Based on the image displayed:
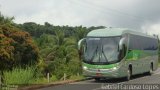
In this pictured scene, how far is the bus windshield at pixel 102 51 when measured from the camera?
25188 mm

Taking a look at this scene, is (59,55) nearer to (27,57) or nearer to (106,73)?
(27,57)

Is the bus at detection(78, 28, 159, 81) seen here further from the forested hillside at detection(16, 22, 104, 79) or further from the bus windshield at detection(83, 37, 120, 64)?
the forested hillside at detection(16, 22, 104, 79)

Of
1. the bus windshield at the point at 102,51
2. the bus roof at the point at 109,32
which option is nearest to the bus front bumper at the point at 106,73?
the bus windshield at the point at 102,51

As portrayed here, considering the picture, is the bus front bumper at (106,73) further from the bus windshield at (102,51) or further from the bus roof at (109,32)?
the bus roof at (109,32)

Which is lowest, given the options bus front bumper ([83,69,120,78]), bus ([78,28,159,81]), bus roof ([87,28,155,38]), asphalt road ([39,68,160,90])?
asphalt road ([39,68,160,90])

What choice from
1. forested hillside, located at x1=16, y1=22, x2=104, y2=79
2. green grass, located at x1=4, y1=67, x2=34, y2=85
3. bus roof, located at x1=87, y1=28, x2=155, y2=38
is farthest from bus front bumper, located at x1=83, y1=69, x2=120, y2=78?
forested hillside, located at x1=16, y1=22, x2=104, y2=79

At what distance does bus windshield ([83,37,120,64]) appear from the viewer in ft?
82.6

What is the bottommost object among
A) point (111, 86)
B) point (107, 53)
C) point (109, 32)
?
point (111, 86)

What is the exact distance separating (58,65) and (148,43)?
818cm

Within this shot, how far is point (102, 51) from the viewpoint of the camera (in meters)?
25.3

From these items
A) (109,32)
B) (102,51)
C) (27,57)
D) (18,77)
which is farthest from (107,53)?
(18,77)

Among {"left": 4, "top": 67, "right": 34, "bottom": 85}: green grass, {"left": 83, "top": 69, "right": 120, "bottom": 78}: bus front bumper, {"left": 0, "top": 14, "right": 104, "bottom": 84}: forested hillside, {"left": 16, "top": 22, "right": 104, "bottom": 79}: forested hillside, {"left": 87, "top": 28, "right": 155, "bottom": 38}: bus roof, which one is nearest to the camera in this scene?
{"left": 4, "top": 67, "right": 34, "bottom": 85}: green grass

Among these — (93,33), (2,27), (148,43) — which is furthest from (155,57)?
(2,27)

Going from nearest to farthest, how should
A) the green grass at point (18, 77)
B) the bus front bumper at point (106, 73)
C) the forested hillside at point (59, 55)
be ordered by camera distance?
the green grass at point (18, 77), the bus front bumper at point (106, 73), the forested hillside at point (59, 55)
